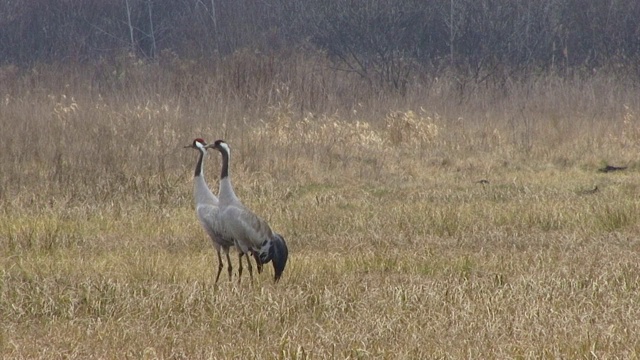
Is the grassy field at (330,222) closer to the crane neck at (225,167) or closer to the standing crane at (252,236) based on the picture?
the standing crane at (252,236)

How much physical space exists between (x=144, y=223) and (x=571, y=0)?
85.9ft

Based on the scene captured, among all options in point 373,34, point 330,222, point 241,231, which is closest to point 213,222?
point 241,231

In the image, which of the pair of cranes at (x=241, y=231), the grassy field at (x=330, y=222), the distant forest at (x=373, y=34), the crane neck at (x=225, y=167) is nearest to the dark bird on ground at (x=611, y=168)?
the grassy field at (x=330, y=222)

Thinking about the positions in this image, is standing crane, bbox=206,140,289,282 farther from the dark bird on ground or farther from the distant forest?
the distant forest

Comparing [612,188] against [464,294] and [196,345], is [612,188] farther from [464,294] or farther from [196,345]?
[196,345]

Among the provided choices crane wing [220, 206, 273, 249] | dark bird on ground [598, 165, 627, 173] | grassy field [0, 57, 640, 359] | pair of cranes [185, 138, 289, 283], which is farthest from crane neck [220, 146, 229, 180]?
dark bird on ground [598, 165, 627, 173]

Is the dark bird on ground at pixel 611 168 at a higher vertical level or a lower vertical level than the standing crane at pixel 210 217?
lower

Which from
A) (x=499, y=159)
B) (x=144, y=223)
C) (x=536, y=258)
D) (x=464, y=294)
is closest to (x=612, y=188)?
(x=499, y=159)

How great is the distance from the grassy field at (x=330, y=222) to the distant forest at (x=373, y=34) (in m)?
7.24

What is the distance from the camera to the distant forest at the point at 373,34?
27.7m

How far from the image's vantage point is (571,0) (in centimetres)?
3328

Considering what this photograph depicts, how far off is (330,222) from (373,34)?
766 inches

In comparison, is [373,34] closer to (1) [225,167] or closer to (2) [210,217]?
(1) [225,167]

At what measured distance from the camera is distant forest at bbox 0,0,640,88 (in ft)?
91.0
